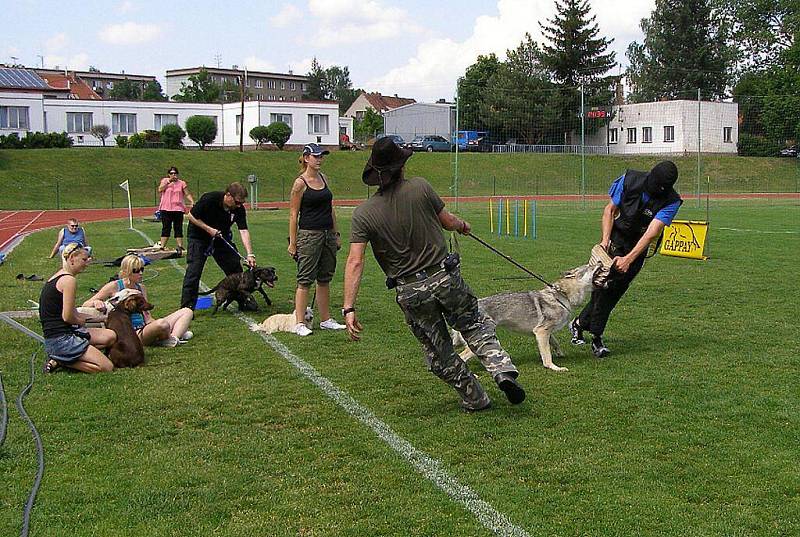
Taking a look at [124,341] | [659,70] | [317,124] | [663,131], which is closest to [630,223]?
[124,341]

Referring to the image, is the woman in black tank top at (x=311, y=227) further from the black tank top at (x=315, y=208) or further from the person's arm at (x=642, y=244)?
the person's arm at (x=642, y=244)

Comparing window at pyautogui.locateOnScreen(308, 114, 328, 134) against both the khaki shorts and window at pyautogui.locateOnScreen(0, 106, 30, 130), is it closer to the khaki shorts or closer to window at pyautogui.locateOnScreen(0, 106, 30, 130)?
window at pyautogui.locateOnScreen(0, 106, 30, 130)

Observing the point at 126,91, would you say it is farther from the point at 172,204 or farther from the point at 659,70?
the point at 172,204

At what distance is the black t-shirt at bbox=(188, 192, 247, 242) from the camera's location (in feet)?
33.6

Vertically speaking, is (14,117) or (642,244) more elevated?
(14,117)

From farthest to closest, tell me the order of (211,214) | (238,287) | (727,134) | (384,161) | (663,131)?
(663,131) < (727,134) < (238,287) < (211,214) < (384,161)

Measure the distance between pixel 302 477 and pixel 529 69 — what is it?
209 ft

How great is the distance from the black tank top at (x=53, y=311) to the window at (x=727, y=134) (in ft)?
134

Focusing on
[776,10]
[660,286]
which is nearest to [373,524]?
[660,286]

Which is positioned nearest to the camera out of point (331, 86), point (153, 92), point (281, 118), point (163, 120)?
point (281, 118)

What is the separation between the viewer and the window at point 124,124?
67625 mm

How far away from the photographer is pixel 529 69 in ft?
215

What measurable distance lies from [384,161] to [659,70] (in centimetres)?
8007

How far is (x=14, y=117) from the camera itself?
58.8 meters
